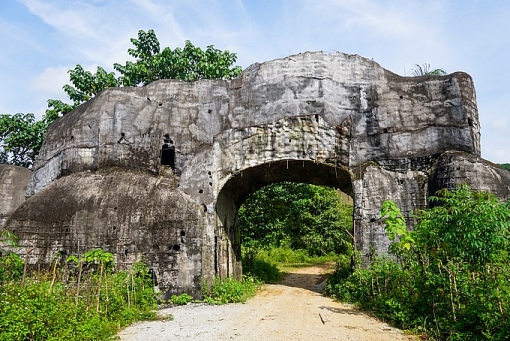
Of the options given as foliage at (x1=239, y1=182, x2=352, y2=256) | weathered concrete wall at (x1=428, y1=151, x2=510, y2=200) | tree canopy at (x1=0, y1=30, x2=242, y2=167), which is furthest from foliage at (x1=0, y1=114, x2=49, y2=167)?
weathered concrete wall at (x1=428, y1=151, x2=510, y2=200)

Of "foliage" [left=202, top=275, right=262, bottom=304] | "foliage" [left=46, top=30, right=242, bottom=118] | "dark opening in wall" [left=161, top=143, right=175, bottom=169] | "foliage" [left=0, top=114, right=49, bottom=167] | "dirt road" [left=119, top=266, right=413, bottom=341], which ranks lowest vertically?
"dirt road" [left=119, top=266, right=413, bottom=341]

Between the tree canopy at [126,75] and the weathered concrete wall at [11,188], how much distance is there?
6520mm

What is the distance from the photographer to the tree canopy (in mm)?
18688

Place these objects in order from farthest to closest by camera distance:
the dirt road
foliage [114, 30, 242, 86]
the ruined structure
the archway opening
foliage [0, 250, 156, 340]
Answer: foliage [114, 30, 242, 86]
the archway opening
the ruined structure
the dirt road
foliage [0, 250, 156, 340]

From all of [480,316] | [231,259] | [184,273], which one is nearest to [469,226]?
[480,316]

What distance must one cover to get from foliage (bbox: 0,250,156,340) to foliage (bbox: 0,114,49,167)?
11.7m

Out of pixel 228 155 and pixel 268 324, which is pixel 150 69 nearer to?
pixel 228 155

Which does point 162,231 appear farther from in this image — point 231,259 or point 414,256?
point 414,256

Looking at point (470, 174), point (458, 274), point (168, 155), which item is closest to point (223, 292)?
point (168, 155)

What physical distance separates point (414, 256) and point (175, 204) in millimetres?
5180

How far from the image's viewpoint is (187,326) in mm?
6848

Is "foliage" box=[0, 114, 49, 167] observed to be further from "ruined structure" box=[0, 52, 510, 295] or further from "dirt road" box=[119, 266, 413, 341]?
"dirt road" box=[119, 266, 413, 341]

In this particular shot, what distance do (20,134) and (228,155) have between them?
41.4 ft

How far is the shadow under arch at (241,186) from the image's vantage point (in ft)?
33.8
